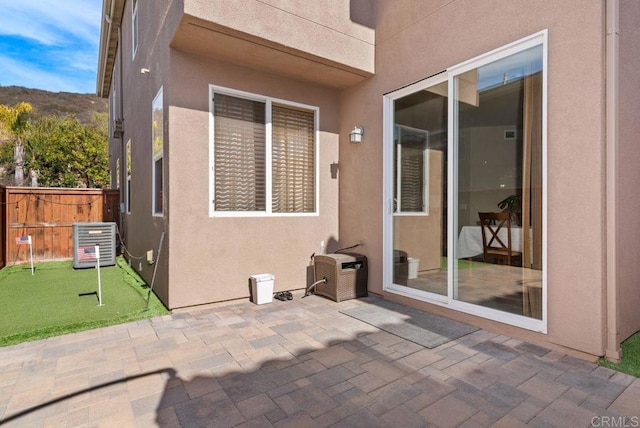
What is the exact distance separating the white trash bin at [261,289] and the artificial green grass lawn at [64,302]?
3.61 feet

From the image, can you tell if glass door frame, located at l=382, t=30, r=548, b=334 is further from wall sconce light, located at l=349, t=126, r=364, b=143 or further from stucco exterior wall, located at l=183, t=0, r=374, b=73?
stucco exterior wall, located at l=183, t=0, r=374, b=73

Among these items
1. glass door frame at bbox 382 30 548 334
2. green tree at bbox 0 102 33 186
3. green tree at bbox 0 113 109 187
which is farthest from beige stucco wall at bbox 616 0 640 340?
green tree at bbox 0 113 109 187

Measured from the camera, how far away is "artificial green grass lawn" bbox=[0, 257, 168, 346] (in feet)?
11.5

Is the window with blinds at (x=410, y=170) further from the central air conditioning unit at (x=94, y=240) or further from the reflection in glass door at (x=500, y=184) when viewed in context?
the central air conditioning unit at (x=94, y=240)

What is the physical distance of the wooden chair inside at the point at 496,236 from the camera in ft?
13.8

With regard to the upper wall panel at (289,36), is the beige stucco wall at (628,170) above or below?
below

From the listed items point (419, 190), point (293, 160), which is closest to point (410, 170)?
point (419, 190)

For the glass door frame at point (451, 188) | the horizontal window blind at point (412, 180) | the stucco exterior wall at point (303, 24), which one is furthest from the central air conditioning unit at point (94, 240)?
the horizontal window blind at point (412, 180)

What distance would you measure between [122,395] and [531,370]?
300cm

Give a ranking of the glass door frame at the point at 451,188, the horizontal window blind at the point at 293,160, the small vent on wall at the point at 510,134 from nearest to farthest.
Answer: the glass door frame at the point at 451,188, the small vent on wall at the point at 510,134, the horizontal window blind at the point at 293,160

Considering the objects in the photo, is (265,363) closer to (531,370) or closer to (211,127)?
(531,370)

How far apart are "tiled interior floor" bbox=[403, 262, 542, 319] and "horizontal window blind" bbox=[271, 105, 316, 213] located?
2013 millimetres

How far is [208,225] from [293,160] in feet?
5.26

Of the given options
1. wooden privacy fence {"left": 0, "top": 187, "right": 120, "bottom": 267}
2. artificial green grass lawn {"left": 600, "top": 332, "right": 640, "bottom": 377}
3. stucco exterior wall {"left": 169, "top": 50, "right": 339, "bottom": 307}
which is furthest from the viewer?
wooden privacy fence {"left": 0, "top": 187, "right": 120, "bottom": 267}
